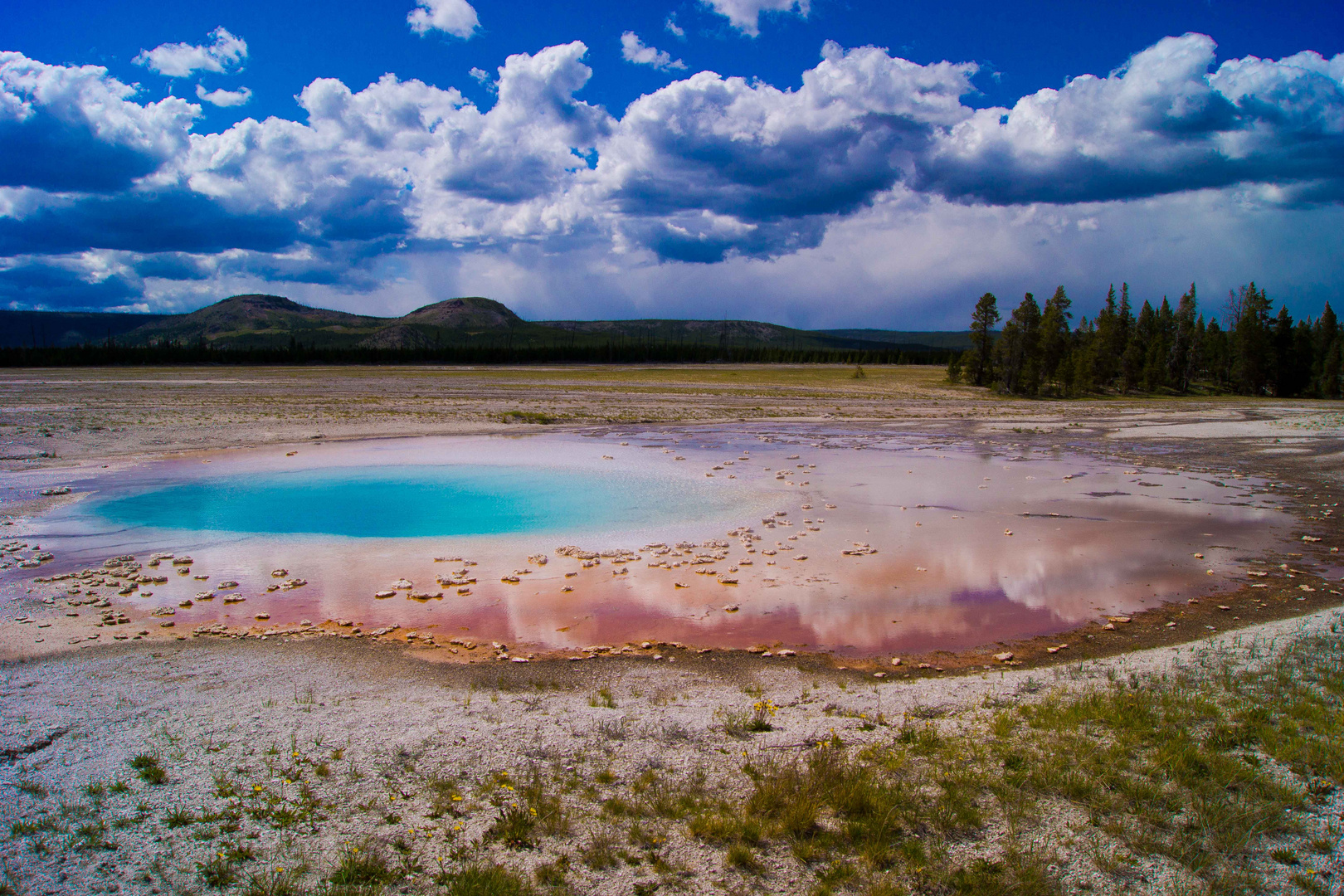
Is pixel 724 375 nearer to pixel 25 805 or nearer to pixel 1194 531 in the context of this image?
pixel 1194 531

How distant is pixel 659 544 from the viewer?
52.2 feet

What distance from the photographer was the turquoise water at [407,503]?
57.8 feet

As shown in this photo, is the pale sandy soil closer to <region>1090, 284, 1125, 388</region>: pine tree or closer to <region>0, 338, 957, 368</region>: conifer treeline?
<region>1090, 284, 1125, 388</region>: pine tree

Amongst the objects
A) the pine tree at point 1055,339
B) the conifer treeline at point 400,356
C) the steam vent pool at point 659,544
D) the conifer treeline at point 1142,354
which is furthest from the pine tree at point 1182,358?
the steam vent pool at point 659,544

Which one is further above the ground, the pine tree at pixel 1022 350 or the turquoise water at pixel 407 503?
the pine tree at pixel 1022 350

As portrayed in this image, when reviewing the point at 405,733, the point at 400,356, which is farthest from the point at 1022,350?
the point at 400,356

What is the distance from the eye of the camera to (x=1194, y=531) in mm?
17641

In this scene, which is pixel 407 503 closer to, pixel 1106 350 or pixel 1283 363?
pixel 1106 350

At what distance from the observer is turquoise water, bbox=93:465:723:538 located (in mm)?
17625

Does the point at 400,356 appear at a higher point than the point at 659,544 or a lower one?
higher

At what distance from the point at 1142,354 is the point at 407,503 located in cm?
10411

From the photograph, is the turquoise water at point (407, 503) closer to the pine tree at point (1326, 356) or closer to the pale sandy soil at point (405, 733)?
the pale sandy soil at point (405, 733)

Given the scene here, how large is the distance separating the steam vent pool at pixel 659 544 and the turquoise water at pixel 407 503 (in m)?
0.11

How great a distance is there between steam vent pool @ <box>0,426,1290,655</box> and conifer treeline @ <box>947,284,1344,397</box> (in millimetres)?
60548
